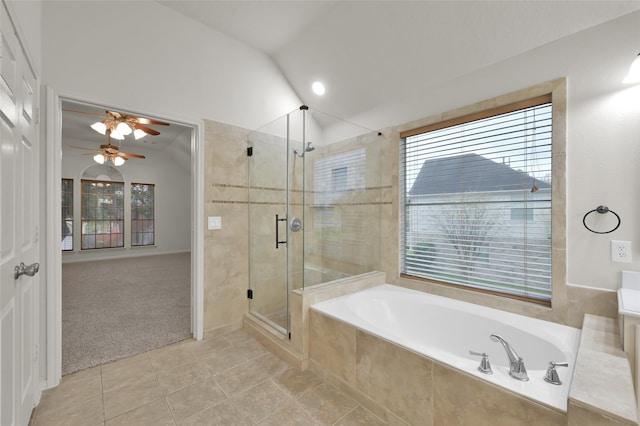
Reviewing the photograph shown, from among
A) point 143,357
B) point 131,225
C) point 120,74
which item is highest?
point 120,74

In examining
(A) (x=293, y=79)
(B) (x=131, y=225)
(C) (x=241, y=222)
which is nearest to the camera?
(C) (x=241, y=222)

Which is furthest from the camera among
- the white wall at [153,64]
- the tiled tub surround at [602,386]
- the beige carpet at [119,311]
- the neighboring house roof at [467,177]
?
the beige carpet at [119,311]

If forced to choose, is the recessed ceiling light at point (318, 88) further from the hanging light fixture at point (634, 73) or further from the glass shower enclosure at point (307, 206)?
the hanging light fixture at point (634, 73)

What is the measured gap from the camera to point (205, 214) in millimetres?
2582

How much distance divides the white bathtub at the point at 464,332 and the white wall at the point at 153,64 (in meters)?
2.15

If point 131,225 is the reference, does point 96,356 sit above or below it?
below

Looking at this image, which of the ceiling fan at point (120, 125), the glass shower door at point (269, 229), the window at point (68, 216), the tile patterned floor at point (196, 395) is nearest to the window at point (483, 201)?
the glass shower door at point (269, 229)

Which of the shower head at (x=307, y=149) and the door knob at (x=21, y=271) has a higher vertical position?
the shower head at (x=307, y=149)

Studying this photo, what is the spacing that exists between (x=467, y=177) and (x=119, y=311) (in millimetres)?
4042

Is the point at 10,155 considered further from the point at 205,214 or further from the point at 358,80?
the point at 358,80

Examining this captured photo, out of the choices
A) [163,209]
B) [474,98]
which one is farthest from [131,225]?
[474,98]

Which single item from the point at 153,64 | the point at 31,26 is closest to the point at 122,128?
the point at 153,64

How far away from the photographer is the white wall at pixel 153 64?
75.9 inches

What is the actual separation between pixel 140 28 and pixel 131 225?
6.30 meters
